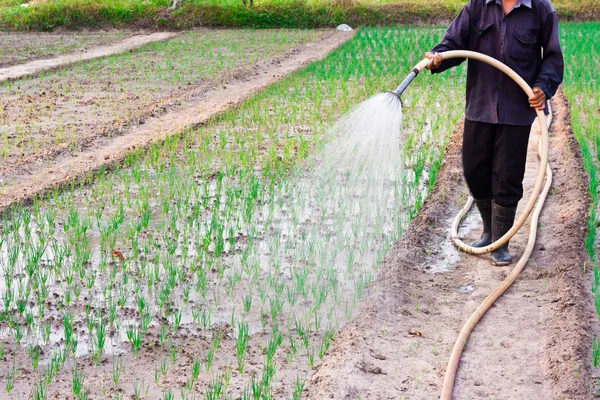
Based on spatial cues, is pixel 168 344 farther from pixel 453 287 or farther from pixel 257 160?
pixel 257 160

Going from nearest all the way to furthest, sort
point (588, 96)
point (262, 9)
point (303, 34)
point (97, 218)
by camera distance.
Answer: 1. point (97, 218)
2. point (588, 96)
3. point (303, 34)
4. point (262, 9)

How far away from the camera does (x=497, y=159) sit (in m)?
4.20

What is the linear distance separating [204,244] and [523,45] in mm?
1922

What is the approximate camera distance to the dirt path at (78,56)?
465 inches

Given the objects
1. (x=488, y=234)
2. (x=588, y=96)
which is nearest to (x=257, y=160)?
(x=488, y=234)

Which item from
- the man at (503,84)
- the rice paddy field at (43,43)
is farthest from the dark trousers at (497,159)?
the rice paddy field at (43,43)

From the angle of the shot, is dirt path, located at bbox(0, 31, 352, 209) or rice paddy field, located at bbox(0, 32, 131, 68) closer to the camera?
dirt path, located at bbox(0, 31, 352, 209)

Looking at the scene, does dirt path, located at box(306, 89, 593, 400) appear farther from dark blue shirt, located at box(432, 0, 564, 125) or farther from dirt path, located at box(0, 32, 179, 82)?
dirt path, located at box(0, 32, 179, 82)

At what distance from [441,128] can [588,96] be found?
2252mm

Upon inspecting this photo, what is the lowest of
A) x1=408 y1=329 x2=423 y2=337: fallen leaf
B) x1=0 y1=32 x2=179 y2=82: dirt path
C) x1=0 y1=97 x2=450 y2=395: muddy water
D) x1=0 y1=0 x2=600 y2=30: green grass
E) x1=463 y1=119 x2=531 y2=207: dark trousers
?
x1=408 y1=329 x2=423 y2=337: fallen leaf

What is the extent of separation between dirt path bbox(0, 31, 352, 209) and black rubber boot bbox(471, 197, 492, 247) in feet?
9.38

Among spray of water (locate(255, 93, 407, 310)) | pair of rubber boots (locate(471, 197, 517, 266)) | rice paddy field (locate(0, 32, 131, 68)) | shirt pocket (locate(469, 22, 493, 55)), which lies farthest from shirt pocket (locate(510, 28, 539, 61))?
rice paddy field (locate(0, 32, 131, 68))

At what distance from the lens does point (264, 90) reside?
383 inches

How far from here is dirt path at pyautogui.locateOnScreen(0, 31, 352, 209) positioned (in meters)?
5.79
